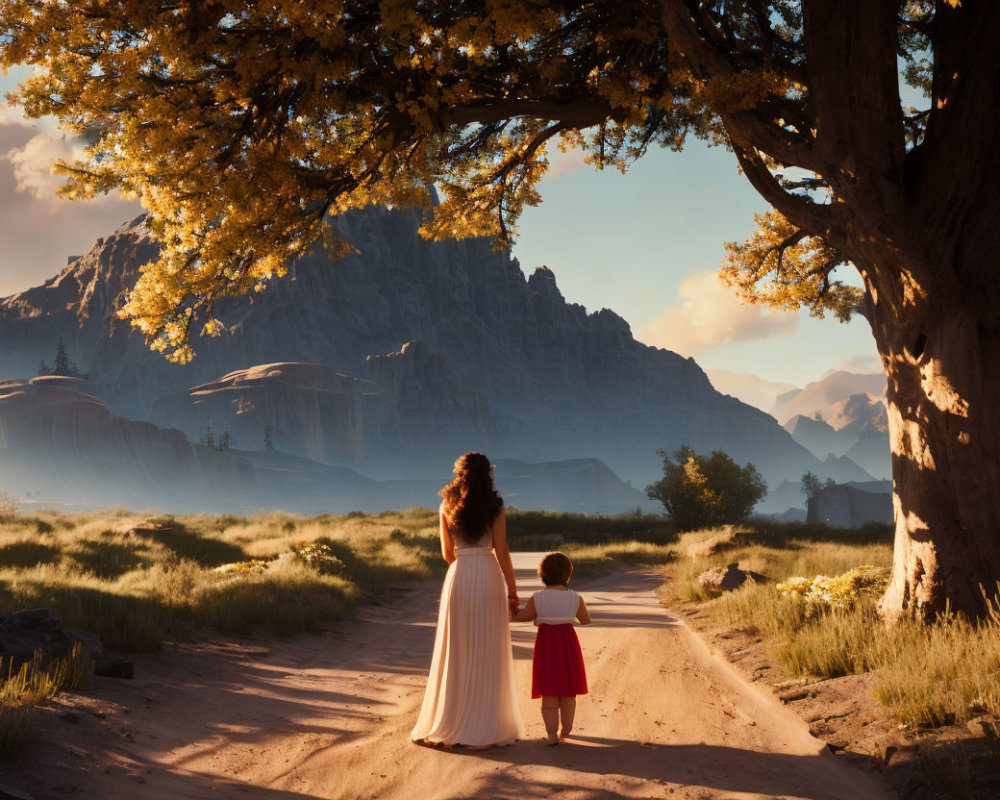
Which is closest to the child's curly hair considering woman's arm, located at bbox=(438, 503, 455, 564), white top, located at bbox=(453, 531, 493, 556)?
white top, located at bbox=(453, 531, 493, 556)

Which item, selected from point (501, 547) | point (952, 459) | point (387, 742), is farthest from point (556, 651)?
point (952, 459)

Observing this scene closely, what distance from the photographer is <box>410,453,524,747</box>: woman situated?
18.5 feet

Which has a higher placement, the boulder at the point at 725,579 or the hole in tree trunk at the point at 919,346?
the hole in tree trunk at the point at 919,346

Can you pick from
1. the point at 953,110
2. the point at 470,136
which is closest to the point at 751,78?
the point at 953,110

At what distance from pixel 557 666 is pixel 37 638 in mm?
4895

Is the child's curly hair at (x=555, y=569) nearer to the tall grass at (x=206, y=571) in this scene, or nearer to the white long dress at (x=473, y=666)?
the white long dress at (x=473, y=666)

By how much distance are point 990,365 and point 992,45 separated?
3504 mm

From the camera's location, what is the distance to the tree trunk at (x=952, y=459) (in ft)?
23.8

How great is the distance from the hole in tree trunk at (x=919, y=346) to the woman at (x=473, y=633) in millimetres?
5130

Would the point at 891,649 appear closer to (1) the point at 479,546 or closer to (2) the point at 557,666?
(2) the point at 557,666

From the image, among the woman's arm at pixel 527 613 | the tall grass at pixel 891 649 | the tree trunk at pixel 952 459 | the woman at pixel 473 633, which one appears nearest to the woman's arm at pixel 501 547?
the woman at pixel 473 633

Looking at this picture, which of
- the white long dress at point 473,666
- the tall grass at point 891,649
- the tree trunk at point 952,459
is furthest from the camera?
the tree trunk at point 952,459

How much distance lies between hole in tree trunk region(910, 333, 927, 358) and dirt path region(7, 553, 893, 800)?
160 inches

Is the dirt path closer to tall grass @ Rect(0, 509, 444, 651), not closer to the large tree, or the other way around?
tall grass @ Rect(0, 509, 444, 651)
